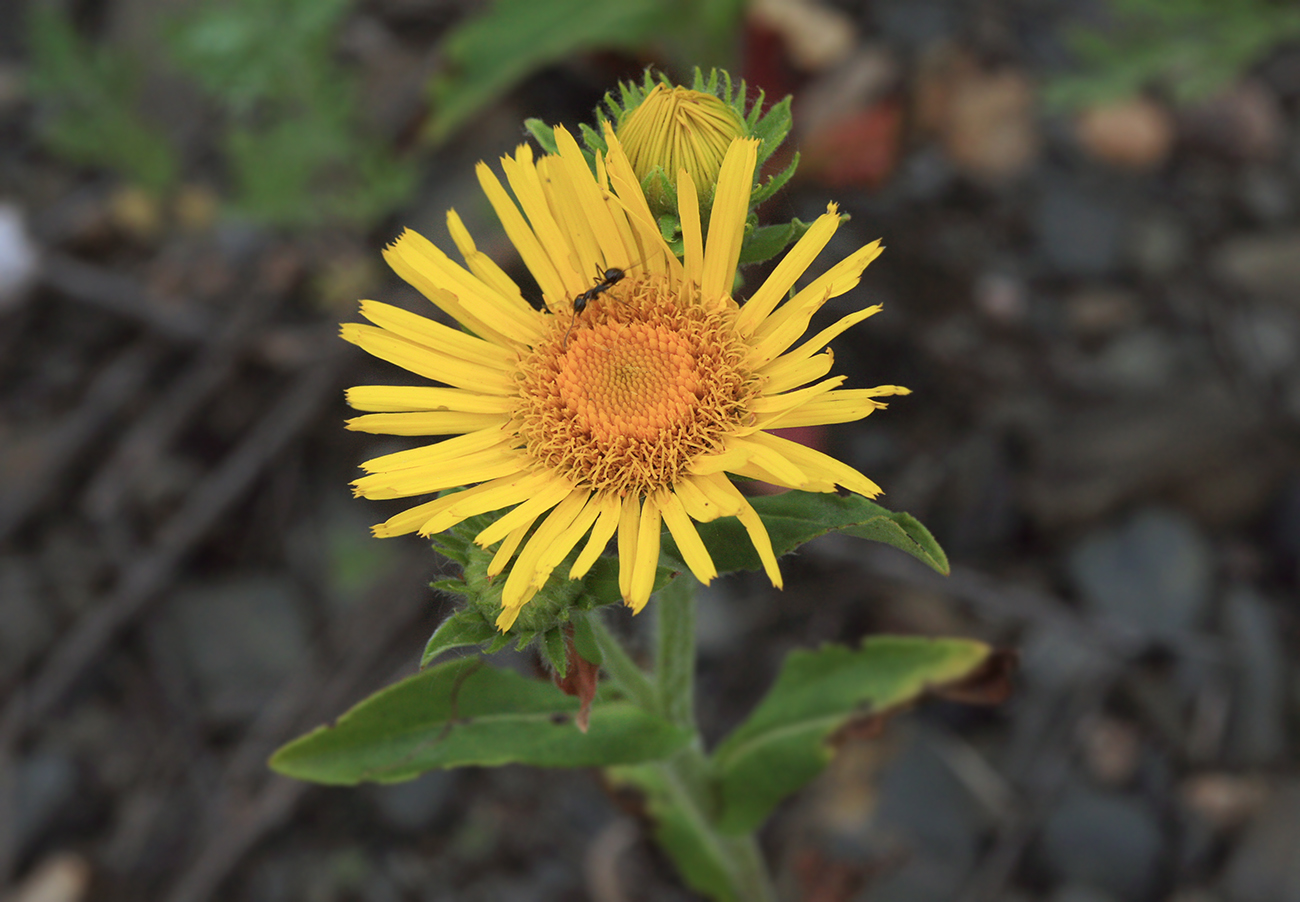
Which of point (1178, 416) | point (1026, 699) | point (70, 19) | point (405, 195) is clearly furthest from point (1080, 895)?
point (70, 19)

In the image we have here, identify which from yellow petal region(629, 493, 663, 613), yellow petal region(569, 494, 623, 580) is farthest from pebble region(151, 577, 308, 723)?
yellow petal region(629, 493, 663, 613)

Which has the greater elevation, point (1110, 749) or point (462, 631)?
point (462, 631)

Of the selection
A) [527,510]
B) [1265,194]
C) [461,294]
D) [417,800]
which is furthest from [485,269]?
[1265,194]

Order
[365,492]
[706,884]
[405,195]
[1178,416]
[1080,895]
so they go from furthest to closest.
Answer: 1. [405,195]
2. [1178,416]
3. [1080,895]
4. [706,884]
5. [365,492]

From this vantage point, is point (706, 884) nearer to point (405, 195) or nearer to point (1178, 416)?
point (1178, 416)

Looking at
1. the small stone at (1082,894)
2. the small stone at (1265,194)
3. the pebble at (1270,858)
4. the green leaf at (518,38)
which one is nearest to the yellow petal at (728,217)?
the green leaf at (518,38)

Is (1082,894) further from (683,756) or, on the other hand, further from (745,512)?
(745,512)
